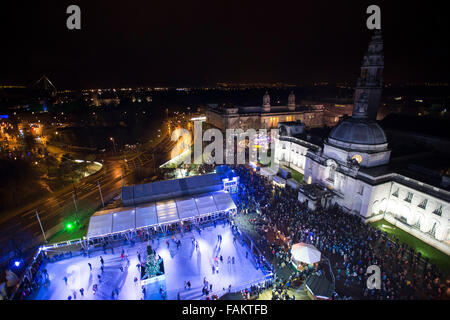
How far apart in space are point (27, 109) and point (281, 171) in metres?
91.1

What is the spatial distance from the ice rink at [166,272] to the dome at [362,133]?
18715mm

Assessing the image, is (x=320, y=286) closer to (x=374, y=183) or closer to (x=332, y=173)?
(x=374, y=183)

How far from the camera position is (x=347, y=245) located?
862 inches

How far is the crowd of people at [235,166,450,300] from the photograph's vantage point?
1827cm

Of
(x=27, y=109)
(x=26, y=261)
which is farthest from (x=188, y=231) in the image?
(x=27, y=109)

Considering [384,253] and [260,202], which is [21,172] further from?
[384,253]

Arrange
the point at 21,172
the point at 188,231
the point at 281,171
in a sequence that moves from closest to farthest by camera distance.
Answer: the point at 188,231
the point at 281,171
the point at 21,172

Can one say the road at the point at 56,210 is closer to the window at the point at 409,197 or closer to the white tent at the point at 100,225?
the white tent at the point at 100,225

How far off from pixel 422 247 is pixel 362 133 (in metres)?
13.3

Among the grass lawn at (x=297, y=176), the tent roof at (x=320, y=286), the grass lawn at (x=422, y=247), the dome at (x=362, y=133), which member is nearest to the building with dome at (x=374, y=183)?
A: the dome at (x=362, y=133)

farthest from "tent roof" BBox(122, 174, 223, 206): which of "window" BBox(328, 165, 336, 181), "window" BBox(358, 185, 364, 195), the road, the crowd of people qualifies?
"window" BBox(358, 185, 364, 195)

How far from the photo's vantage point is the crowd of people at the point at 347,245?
1827 cm

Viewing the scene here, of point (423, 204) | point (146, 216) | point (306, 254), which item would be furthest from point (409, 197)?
point (146, 216)

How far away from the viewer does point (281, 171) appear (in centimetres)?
3756
